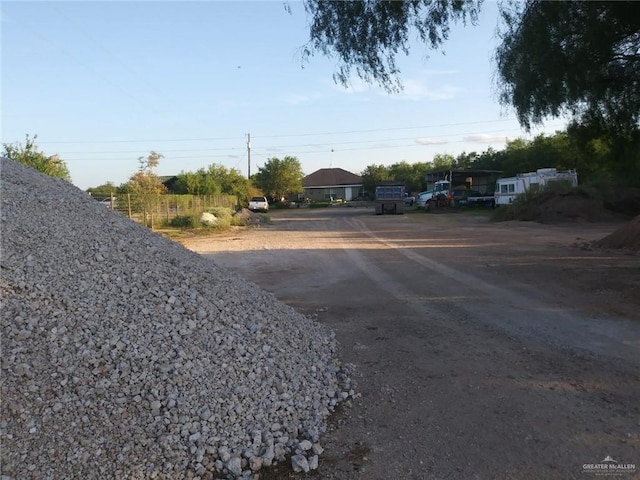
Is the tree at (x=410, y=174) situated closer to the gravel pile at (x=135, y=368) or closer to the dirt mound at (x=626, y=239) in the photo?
the dirt mound at (x=626, y=239)

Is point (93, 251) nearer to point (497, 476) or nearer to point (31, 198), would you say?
point (31, 198)

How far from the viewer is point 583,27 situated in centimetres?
927

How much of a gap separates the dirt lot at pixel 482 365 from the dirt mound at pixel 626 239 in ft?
6.27

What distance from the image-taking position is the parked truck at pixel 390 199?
4209 cm

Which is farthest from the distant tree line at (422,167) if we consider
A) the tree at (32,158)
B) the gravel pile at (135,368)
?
the gravel pile at (135,368)

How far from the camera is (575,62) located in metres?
10.1

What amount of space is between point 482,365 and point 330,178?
309ft

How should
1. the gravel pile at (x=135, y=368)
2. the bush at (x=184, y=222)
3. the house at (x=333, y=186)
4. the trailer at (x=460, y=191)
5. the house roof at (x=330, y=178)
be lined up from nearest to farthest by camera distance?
1. the gravel pile at (x=135, y=368)
2. the bush at (x=184, y=222)
3. the trailer at (x=460, y=191)
4. the house at (x=333, y=186)
5. the house roof at (x=330, y=178)

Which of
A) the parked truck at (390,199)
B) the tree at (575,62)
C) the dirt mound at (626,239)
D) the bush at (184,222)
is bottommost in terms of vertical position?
the dirt mound at (626,239)

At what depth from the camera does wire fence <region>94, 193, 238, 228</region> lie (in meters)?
25.6

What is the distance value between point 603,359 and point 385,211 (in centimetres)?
3681

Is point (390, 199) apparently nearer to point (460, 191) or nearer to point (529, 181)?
point (460, 191)

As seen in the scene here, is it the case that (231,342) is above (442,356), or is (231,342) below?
above

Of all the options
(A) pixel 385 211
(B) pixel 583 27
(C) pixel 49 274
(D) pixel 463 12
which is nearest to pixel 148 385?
(C) pixel 49 274
